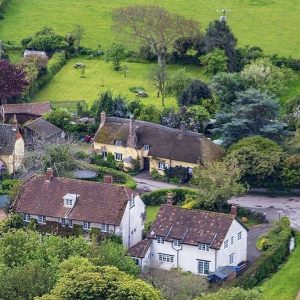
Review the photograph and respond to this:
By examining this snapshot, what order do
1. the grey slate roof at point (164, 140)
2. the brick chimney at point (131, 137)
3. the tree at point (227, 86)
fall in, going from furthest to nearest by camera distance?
the tree at point (227, 86) → the brick chimney at point (131, 137) → the grey slate roof at point (164, 140)

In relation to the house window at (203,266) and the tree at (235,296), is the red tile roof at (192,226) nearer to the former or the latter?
the house window at (203,266)

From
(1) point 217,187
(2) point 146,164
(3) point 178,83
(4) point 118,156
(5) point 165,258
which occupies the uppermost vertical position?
(1) point 217,187

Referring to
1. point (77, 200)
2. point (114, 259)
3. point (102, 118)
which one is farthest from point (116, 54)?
point (114, 259)

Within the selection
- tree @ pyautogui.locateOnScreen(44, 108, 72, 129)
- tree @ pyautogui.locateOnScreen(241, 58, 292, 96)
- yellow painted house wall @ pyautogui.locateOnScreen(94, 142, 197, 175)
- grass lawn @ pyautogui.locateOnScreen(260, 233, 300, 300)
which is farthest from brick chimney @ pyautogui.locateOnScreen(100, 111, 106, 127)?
grass lawn @ pyautogui.locateOnScreen(260, 233, 300, 300)

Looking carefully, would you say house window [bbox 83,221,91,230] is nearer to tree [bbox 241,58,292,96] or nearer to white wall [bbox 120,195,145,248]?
white wall [bbox 120,195,145,248]

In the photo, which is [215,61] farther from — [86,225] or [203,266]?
[203,266]

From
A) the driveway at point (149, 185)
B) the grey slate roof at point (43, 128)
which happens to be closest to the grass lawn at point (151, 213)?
the driveway at point (149, 185)
